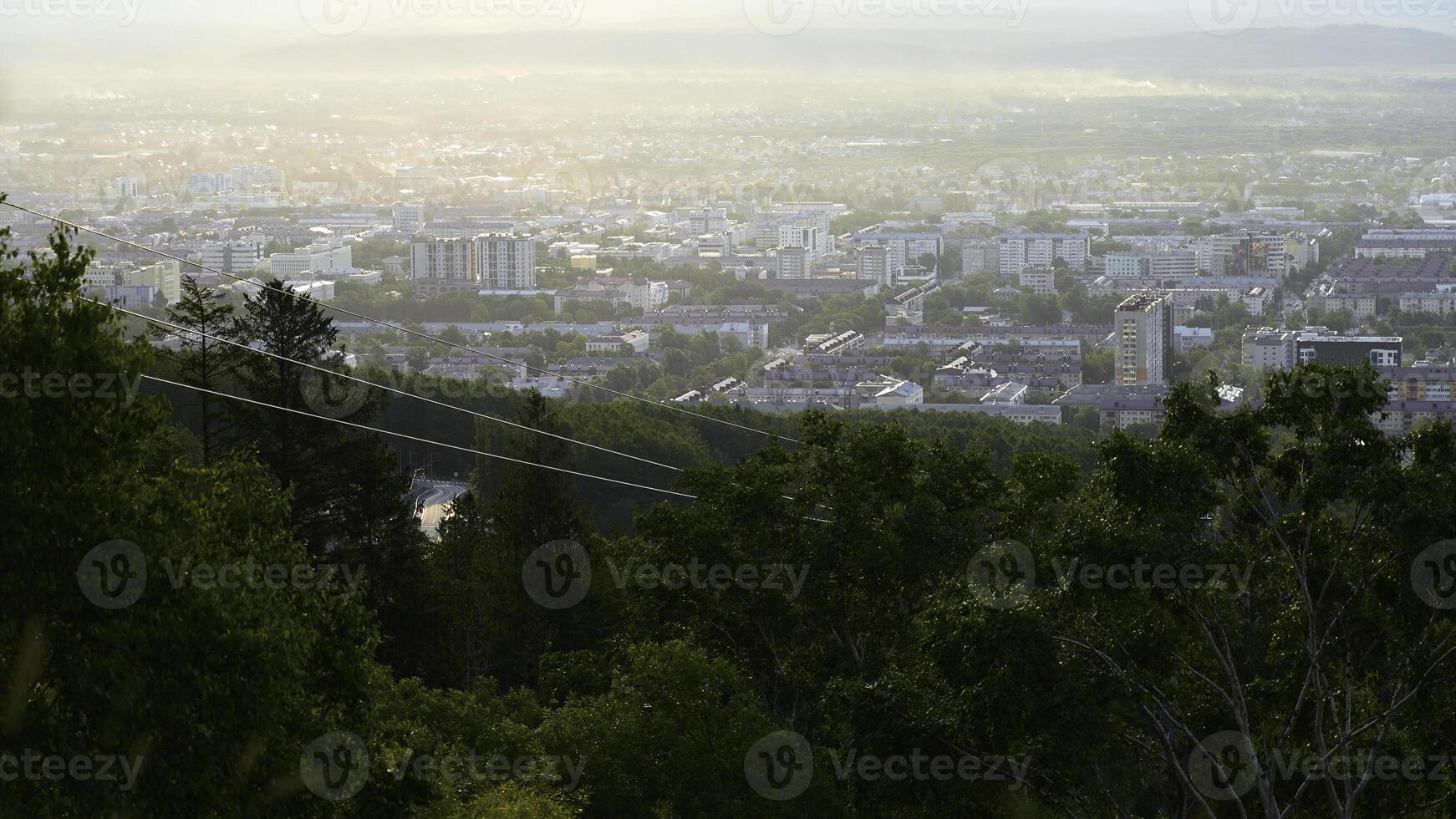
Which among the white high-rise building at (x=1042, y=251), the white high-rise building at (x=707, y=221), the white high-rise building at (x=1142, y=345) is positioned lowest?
the white high-rise building at (x=1142, y=345)

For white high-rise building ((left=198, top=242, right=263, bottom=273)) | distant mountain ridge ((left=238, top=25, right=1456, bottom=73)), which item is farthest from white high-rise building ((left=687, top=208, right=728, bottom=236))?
A: distant mountain ridge ((left=238, top=25, right=1456, bottom=73))

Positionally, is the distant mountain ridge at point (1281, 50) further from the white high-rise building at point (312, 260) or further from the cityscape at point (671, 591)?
the cityscape at point (671, 591)

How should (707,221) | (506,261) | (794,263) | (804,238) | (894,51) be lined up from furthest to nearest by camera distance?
(894,51) → (707,221) → (804,238) → (794,263) → (506,261)

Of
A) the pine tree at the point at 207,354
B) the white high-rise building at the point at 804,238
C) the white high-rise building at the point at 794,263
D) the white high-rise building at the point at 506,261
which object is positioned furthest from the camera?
the white high-rise building at the point at 804,238

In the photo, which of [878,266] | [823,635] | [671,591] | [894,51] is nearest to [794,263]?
[878,266]

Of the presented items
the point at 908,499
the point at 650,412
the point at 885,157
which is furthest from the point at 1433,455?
the point at 885,157

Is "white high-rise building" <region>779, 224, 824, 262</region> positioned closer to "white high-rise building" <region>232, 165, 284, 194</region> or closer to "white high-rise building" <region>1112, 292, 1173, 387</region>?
"white high-rise building" <region>232, 165, 284, 194</region>

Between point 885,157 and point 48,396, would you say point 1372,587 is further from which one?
point 885,157

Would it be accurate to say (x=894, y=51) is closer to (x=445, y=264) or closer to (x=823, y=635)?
(x=445, y=264)

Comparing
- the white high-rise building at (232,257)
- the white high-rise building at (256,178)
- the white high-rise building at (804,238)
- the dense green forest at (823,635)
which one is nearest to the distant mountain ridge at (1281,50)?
the white high-rise building at (804,238)
